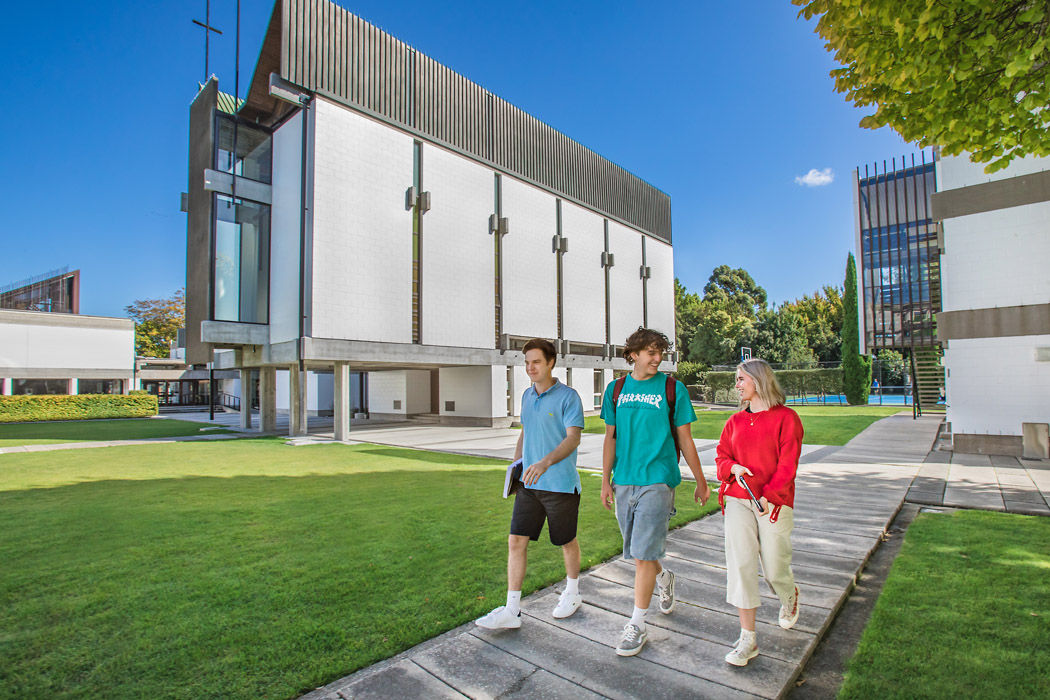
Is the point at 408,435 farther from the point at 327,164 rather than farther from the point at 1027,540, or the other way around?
the point at 1027,540

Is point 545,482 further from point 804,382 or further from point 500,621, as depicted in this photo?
point 804,382

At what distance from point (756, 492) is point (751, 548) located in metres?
0.32

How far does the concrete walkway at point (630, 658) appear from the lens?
258cm

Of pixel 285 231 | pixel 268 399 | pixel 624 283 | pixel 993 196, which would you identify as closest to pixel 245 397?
pixel 268 399

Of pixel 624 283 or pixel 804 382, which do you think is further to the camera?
pixel 804 382

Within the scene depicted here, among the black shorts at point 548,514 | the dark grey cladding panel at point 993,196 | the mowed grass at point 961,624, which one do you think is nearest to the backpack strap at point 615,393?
the black shorts at point 548,514

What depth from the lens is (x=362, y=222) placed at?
18172mm

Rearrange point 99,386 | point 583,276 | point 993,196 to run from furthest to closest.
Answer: point 99,386 < point 583,276 < point 993,196

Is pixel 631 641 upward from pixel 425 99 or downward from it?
downward

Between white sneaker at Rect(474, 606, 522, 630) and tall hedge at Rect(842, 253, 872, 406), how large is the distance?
1392 inches

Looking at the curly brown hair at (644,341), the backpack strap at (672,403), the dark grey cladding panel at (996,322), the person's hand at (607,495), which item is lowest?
the person's hand at (607,495)

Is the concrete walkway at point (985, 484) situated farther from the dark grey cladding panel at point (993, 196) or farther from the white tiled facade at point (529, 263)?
the white tiled facade at point (529, 263)

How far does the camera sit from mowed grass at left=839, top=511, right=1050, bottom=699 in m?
2.59

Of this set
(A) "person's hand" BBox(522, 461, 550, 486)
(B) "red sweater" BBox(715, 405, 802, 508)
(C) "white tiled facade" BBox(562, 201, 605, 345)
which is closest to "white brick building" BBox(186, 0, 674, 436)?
(C) "white tiled facade" BBox(562, 201, 605, 345)
